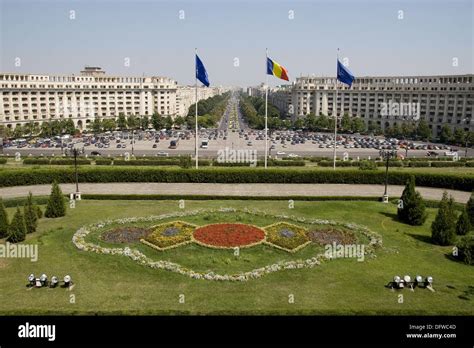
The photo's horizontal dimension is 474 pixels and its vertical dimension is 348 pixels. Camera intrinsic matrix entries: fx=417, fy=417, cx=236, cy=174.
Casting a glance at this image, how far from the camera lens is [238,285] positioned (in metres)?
22.1

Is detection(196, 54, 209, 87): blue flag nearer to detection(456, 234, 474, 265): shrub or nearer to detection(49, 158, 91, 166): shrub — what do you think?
detection(49, 158, 91, 166): shrub

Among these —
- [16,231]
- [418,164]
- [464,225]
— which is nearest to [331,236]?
[464,225]

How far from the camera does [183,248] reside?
2747 cm

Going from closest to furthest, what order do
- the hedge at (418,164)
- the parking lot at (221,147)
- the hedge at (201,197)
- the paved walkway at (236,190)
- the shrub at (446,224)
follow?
1. the shrub at (446,224)
2. the hedge at (201,197)
3. the paved walkway at (236,190)
4. the hedge at (418,164)
5. the parking lot at (221,147)

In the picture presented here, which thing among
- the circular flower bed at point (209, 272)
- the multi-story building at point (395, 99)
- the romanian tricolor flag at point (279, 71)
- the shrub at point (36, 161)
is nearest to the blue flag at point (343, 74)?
the romanian tricolor flag at point (279, 71)

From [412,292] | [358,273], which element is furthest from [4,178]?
[412,292]

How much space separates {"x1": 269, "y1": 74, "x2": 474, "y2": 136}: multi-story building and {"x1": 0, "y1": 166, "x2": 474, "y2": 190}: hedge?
221ft

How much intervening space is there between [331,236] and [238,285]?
10462 mm

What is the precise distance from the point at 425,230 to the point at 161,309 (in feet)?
73.7

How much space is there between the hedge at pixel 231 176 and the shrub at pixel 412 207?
45.3 ft

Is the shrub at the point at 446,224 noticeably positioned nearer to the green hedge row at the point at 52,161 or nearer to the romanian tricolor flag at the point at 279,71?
the romanian tricolor flag at the point at 279,71

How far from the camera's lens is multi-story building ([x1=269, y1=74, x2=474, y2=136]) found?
111m

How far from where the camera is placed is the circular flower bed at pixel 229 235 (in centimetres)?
2812

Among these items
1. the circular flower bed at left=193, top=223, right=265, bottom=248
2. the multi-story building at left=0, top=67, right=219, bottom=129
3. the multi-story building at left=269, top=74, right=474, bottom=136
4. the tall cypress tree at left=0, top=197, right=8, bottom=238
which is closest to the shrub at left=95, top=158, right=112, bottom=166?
the tall cypress tree at left=0, top=197, right=8, bottom=238
